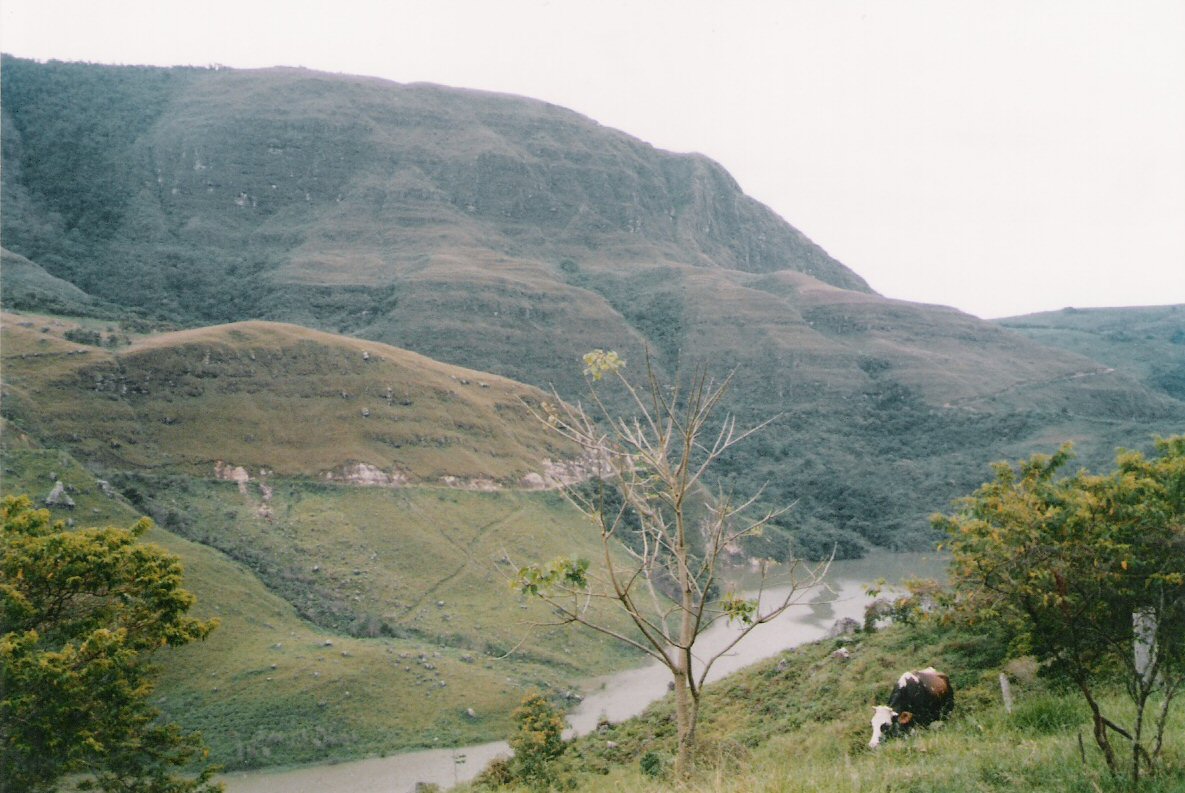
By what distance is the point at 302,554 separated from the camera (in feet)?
139

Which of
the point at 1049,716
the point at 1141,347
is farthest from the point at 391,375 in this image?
the point at 1141,347

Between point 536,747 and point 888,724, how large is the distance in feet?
37.8

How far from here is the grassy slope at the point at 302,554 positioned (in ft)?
104

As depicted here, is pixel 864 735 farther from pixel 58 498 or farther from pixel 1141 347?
pixel 1141 347

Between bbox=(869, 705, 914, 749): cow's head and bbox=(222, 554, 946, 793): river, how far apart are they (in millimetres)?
1976

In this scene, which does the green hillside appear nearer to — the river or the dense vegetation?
the river

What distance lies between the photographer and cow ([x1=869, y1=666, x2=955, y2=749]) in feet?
39.2

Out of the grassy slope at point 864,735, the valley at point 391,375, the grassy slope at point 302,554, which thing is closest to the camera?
the grassy slope at point 864,735

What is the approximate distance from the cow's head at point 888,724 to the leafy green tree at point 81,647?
13528mm

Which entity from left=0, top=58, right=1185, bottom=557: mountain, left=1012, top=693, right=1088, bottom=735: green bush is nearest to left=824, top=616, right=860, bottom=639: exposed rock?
left=1012, top=693, right=1088, bottom=735: green bush

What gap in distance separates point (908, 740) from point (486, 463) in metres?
49.4

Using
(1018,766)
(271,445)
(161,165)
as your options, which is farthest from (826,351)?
(161,165)

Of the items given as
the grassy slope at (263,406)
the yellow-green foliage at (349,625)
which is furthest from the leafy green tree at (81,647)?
the grassy slope at (263,406)

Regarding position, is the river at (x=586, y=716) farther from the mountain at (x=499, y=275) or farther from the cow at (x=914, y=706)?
the mountain at (x=499, y=275)
